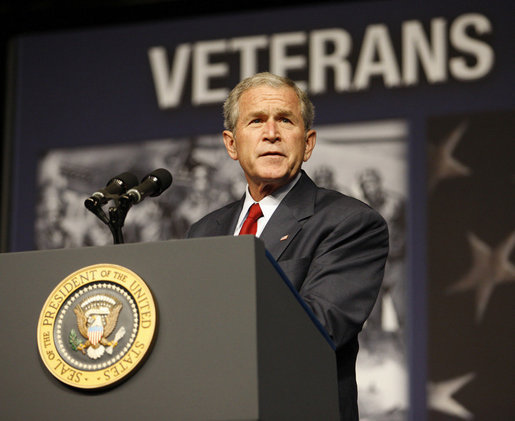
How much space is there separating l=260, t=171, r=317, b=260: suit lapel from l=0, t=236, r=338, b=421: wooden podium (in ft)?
1.83

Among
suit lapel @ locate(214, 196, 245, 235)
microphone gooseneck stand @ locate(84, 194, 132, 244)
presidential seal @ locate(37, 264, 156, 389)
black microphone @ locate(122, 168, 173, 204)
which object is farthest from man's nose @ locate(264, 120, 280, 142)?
presidential seal @ locate(37, 264, 156, 389)

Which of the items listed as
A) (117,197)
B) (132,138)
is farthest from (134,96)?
(117,197)

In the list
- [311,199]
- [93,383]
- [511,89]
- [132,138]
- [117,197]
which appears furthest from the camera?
[132,138]

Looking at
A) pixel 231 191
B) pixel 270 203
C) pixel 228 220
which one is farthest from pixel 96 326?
pixel 231 191

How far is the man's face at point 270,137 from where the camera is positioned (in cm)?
265

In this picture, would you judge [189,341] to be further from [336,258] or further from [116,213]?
[336,258]

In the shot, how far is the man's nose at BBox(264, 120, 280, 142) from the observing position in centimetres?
266

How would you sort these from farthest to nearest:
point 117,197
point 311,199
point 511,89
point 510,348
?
point 511,89, point 510,348, point 311,199, point 117,197

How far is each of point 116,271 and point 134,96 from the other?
3.20 m

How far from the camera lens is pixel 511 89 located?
4215 mm

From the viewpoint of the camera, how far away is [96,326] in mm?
1723

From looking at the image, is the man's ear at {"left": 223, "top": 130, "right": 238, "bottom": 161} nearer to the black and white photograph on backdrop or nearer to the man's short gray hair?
the man's short gray hair

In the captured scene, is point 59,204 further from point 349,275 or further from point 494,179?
point 349,275

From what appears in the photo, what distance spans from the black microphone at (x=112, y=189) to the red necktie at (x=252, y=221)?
1.36 ft
